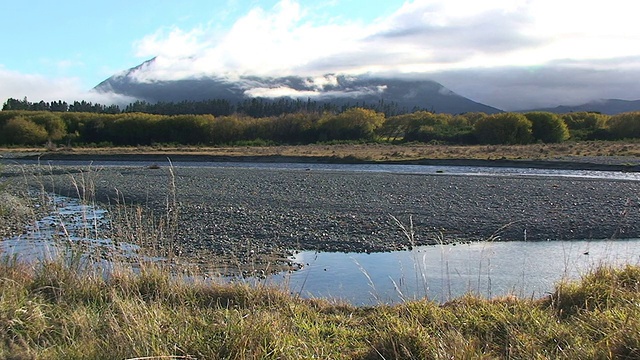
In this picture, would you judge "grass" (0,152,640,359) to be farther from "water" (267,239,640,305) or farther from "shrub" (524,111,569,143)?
"shrub" (524,111,569,143)

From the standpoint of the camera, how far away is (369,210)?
1914cm

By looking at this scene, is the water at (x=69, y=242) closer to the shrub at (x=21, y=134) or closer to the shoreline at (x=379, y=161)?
the shoreline at (x=379, y=161)

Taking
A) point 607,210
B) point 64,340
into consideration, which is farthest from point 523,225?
point 64,340

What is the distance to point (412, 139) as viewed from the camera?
9038 centimetres

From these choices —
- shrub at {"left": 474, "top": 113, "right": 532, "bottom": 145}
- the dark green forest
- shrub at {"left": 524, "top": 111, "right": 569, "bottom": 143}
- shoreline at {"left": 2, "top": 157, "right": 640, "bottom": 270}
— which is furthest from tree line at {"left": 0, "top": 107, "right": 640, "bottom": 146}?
shoreline at {"left": 2, "top": 157, "right": 640, "bottom": 270}

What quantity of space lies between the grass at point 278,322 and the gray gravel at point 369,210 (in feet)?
7.31

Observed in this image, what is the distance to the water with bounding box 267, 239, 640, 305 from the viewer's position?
8.72 meters

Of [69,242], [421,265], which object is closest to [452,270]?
[421,265]

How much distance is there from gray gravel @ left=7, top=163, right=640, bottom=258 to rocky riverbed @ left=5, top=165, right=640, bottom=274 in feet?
0.10

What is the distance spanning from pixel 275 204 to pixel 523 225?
8627 millimetres

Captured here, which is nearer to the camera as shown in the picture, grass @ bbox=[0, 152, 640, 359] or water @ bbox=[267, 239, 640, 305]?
grass @ bbox=[0, 152, 640, 359]

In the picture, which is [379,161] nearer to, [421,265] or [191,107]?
[421,265]

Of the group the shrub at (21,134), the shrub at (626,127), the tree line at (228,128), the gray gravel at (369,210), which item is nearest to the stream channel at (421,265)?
the gray gravel at (369,210)

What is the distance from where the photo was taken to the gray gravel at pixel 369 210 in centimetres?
1393
